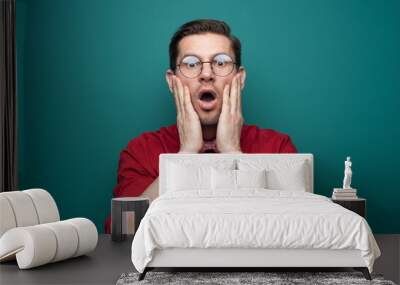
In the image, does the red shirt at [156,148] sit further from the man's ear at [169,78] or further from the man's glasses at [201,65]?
the man's glasses at [201,65]

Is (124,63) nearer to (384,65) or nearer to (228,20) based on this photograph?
(228,20)

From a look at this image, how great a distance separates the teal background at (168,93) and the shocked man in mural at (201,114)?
0.49ft

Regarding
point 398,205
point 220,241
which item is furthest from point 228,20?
point 220,241

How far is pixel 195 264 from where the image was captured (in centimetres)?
418

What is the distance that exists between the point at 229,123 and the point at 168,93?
753mm

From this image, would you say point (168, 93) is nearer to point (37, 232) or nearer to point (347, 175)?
point (347, 175)

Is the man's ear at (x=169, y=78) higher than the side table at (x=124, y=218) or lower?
higher

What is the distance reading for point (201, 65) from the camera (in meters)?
6.37

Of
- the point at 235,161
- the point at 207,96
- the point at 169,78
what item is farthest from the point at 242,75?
the point at 235,161

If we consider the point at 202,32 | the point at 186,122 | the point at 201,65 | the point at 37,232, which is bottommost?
the point at 37,232

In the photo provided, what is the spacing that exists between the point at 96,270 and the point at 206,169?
1665mm

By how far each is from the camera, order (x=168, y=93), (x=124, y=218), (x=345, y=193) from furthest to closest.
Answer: (x=168, y=93), (x=345, y=193), (x=124, y=218)

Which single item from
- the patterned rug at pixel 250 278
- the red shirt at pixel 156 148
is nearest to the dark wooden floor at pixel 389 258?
the patterned rug at pixel 250 278

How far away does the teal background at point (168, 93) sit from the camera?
6551 millimetres
